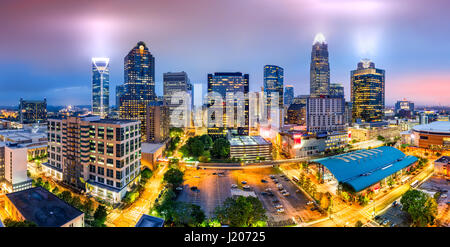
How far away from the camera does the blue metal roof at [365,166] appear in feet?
33.6

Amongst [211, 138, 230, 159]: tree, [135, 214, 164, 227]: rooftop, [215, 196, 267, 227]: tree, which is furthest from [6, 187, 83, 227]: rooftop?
[211, 138, 230, 159]: tree

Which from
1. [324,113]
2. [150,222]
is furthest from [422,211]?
[324,113]

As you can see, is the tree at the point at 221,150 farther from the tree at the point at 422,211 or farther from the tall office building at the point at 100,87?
the tall office building at the point at 100,87

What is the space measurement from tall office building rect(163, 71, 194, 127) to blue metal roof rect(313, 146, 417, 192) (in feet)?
77.7

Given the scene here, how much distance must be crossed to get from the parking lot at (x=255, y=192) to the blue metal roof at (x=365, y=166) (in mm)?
2233

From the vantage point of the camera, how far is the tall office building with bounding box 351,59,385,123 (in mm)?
37625

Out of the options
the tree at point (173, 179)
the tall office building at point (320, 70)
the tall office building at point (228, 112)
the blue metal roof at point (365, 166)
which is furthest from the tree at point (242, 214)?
the tall office building at point (320, 70)

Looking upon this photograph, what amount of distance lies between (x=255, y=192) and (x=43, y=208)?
8.47 metres

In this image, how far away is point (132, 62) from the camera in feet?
118

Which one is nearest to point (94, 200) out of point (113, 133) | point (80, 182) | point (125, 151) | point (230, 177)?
point (80, 182)

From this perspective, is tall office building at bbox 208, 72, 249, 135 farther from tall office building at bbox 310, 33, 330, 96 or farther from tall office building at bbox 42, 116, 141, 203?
tall office building at bbox 310, 33, 330, 96
